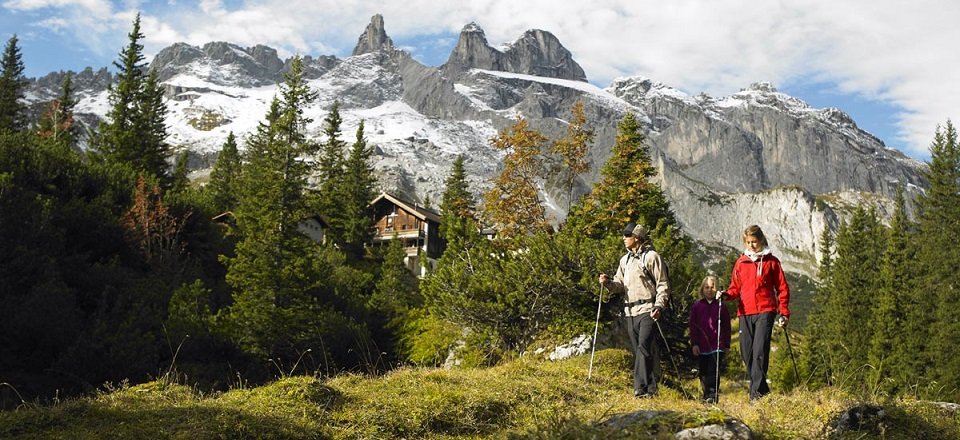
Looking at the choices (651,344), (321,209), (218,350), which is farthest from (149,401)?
(321,209)

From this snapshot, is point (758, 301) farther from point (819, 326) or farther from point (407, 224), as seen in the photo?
point (407, 224)

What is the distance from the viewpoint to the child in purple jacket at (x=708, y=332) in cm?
900

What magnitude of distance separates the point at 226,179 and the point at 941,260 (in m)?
57.3

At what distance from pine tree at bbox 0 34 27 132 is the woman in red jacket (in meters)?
60.7

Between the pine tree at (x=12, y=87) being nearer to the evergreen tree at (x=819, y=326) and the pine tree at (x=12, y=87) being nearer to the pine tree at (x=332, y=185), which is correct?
the pine tree at (x=332, y=185)

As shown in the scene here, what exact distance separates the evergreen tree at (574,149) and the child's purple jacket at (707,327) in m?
15.2

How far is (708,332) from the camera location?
9117 mm

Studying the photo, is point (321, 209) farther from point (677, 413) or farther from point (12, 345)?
point (677, 413)

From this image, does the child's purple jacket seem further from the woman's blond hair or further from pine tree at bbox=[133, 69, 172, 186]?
pine tree at bbox=[133, 69, 172, 186]

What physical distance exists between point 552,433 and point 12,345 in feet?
64.4

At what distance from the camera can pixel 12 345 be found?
1844 centimetres

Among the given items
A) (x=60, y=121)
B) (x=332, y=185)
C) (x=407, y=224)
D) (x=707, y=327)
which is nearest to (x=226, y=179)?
(x=332, y=185)

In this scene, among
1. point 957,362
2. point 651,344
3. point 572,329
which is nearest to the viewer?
point 651,344

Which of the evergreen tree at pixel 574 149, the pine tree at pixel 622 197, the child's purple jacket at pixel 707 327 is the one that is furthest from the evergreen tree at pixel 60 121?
the child's purple jacket at pixel 707 327
